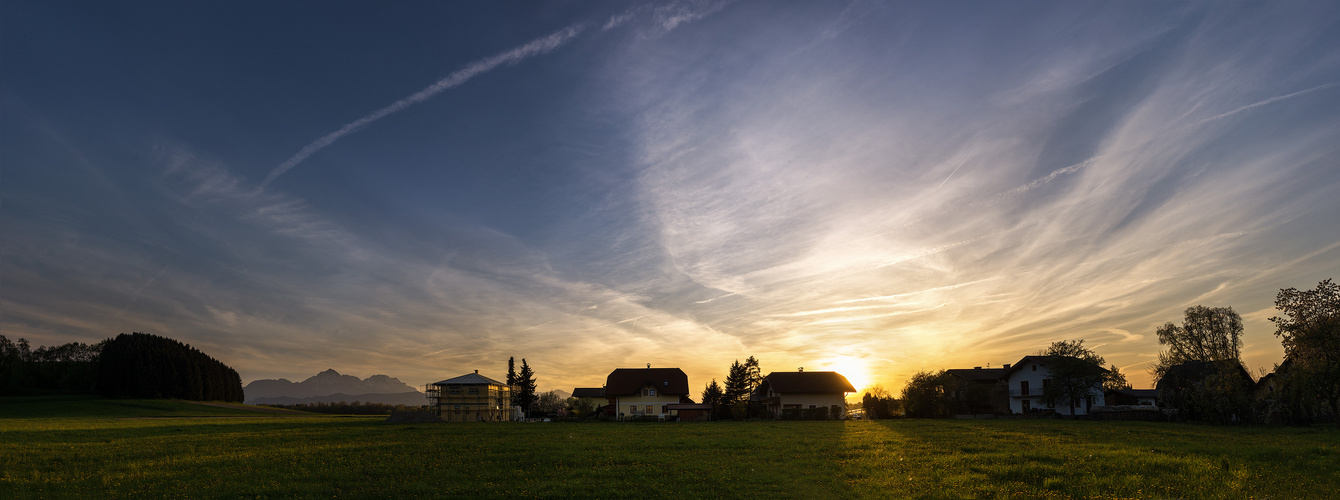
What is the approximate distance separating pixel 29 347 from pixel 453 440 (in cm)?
14710

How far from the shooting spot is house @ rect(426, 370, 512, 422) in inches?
3164

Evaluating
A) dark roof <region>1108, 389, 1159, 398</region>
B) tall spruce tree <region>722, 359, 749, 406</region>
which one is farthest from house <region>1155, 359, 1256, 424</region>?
Answer: tall spruce tree <region>722, 359, 749, 406</region>

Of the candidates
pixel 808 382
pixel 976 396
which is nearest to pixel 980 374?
pixel 976 396

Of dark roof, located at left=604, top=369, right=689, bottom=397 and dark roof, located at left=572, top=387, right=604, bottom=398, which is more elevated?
dark roof, located at left=604, top=369, right=689, bottom=397

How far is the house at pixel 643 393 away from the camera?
9262 cm

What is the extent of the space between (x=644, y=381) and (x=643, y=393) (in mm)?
1966

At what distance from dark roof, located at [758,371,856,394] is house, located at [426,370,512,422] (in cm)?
3860

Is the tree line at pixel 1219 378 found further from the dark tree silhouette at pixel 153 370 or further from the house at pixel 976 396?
the dark tree silhouette at pixel 153 370

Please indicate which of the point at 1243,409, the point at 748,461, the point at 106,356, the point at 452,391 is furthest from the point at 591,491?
the point at 106,356

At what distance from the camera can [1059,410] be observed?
256ft

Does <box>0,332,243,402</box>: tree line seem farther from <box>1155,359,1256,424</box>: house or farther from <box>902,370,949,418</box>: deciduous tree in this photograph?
<box>1155,359,1256,424</box>: house

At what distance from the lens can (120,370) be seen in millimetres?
106562

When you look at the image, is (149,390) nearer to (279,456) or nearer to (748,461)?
(279,456)

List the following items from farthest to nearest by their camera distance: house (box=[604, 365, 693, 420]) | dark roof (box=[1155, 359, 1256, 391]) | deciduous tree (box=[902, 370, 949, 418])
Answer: house (box=[604, 365, 693, 420]) < deciduous tree (box=[902, 370, 949, 418]) < dark roof (box=[1155, 359, 1256, 391])
